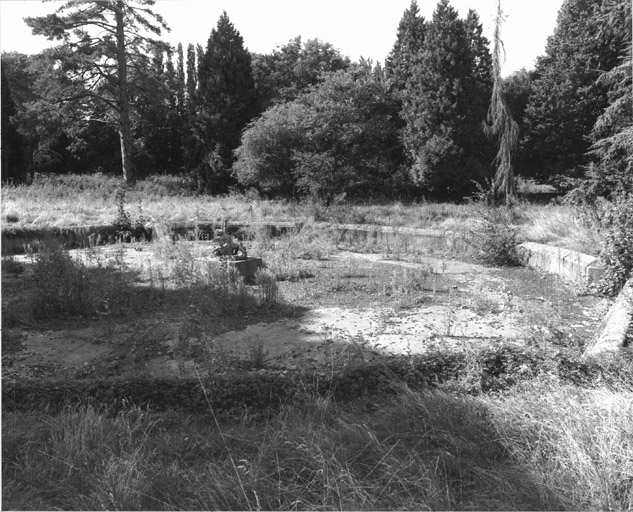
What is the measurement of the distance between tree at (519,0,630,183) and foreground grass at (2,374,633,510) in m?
17.7

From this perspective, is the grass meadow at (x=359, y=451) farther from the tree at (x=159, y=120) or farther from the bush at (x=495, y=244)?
the tree at (x=159, y=120)

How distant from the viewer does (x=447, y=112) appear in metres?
17.5

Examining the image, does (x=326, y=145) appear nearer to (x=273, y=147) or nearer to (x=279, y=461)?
(x=273, y=147)

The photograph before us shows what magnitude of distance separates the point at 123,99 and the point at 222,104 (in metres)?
3.81

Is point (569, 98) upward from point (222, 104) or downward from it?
upward

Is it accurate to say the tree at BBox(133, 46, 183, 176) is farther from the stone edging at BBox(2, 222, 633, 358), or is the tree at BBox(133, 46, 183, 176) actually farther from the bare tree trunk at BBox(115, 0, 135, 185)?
the stone edging at BBox(2, 222, 633, 358)

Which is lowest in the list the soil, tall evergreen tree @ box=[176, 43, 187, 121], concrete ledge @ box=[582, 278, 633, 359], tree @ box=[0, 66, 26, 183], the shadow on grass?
the soil

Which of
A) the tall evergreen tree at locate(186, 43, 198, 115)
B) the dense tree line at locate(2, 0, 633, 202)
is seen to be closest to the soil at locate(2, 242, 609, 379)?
the dense tree line at locate(2, 0, 633, 202)

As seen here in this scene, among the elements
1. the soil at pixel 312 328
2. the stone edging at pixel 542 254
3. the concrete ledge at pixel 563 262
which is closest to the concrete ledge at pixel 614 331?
the stone edging at pixel 542 254

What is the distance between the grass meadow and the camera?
190 cm

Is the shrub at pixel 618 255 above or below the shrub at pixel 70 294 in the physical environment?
above

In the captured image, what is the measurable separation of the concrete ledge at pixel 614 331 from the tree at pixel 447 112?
13.7m

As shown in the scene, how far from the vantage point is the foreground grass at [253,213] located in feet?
32.6

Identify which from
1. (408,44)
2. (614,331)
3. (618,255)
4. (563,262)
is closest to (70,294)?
(614,331)
